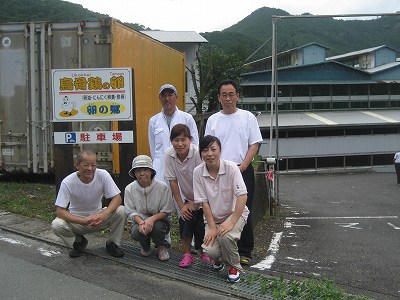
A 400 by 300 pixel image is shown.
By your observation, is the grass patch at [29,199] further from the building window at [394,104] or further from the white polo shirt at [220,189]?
the building window at [394,104]

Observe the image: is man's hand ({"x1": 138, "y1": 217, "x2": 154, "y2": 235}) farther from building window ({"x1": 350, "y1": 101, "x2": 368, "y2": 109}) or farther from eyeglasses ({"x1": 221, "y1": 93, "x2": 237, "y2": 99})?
building window ({"x1": 350, "y1": 101, "x2": 368, "y2": 109})

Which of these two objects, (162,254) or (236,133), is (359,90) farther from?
(162,254)

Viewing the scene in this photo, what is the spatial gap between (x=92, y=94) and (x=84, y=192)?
1.87 metres

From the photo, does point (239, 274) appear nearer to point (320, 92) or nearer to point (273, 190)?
point (273, 190)

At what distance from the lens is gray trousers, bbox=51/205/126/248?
456 cm

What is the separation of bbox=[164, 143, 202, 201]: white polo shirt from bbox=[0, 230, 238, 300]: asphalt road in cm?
95

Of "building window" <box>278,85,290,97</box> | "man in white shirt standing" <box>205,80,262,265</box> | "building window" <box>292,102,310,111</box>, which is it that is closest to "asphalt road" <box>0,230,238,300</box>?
"man in white shirt standing" <box>205,80,262,265</box>

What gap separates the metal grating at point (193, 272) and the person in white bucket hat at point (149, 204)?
0.17 metres

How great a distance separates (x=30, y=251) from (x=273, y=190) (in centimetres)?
761

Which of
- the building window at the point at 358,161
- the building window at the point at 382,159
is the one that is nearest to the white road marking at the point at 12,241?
the building window at the point at 358,161

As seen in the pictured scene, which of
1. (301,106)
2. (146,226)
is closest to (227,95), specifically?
(146,226)

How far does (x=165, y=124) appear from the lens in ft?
17.5

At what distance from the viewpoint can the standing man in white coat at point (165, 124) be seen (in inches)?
203

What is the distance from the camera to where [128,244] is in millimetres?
5215
